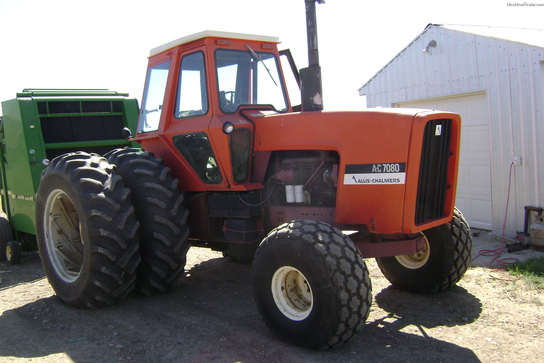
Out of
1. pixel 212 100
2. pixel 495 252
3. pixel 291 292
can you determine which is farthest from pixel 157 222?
pixel 495 252

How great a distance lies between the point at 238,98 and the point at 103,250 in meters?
2.06

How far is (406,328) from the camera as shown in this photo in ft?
→ 14.6

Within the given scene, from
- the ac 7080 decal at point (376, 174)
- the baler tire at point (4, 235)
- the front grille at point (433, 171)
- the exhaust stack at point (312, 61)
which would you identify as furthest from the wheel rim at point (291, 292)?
the baler tire at point (4, 235)

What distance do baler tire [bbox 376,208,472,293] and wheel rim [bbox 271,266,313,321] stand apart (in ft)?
5.44

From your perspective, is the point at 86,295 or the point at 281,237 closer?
the point at 281,237

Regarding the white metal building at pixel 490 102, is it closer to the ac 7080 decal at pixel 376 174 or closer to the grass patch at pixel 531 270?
the grass patch at pixel 531 270

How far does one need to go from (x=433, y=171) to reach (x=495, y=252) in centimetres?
346

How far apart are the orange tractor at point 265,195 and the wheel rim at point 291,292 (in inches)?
0.5

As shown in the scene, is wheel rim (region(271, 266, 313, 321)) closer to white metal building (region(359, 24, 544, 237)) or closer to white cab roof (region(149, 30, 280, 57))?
white cab roof (region(149, 30, 280, 57))

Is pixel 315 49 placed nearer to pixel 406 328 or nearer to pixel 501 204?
pixel 406 328

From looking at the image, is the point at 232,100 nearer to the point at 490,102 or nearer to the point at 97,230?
the point at 97,230

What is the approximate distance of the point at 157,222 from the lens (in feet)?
16.4

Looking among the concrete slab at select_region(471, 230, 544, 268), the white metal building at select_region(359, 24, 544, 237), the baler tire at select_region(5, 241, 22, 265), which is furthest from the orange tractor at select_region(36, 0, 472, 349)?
the white metal building at select_region(359, 24, 544, 237)

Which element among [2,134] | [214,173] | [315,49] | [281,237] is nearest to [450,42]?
[315,49]
